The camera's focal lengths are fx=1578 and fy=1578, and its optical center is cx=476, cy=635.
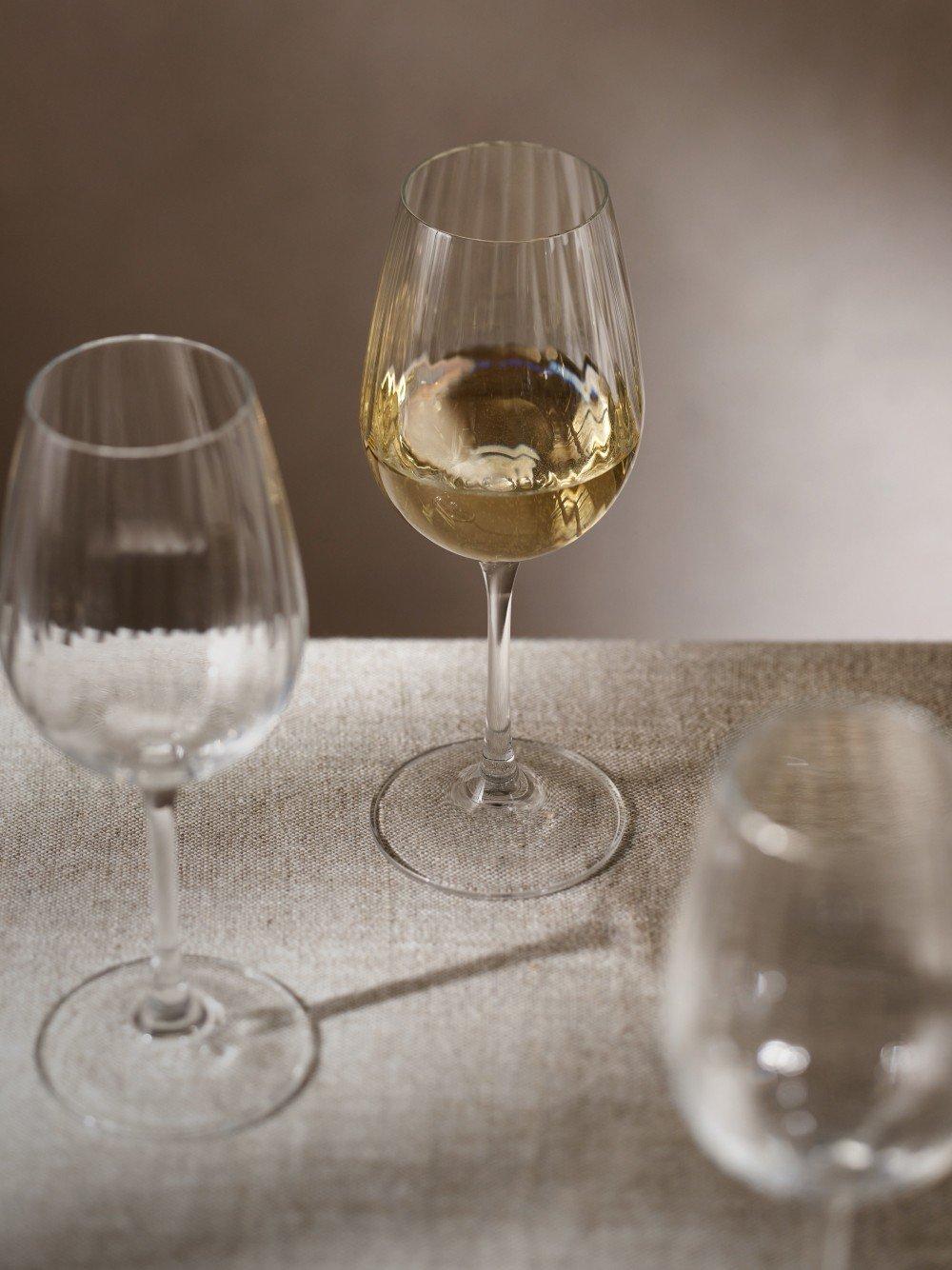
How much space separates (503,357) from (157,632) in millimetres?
279

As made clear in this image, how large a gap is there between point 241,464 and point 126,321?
1.42m

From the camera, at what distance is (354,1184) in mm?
589

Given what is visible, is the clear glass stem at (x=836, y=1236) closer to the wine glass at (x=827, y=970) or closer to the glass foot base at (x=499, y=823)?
the wine glass at (x=827, y=970)

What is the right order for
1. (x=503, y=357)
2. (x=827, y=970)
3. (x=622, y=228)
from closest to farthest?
(x=827, y=970), (x=503, y=357), (x=622, y=228)

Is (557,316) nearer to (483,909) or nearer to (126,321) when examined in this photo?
(483,909)

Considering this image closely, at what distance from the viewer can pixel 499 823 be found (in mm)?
817

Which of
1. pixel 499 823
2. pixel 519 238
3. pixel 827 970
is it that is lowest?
pixel 499 823

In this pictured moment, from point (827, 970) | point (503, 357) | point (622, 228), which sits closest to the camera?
point (827, 970)

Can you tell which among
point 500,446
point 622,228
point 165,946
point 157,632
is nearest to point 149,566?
point 157,632

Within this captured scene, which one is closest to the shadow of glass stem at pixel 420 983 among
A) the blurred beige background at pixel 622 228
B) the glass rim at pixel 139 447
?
the glass rim at pixel 139 447

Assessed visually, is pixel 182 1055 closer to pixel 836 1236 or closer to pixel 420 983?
pixel 420 983

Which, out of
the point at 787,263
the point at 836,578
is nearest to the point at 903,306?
the point at 787,263

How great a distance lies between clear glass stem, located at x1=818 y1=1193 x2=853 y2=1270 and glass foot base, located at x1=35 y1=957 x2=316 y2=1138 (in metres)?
0.21

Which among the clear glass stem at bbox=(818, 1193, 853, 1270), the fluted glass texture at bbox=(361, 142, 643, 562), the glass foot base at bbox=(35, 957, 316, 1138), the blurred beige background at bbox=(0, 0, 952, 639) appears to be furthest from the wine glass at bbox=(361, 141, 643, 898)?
the blurred beige background at bbox=(0, 0, 952, 639)
